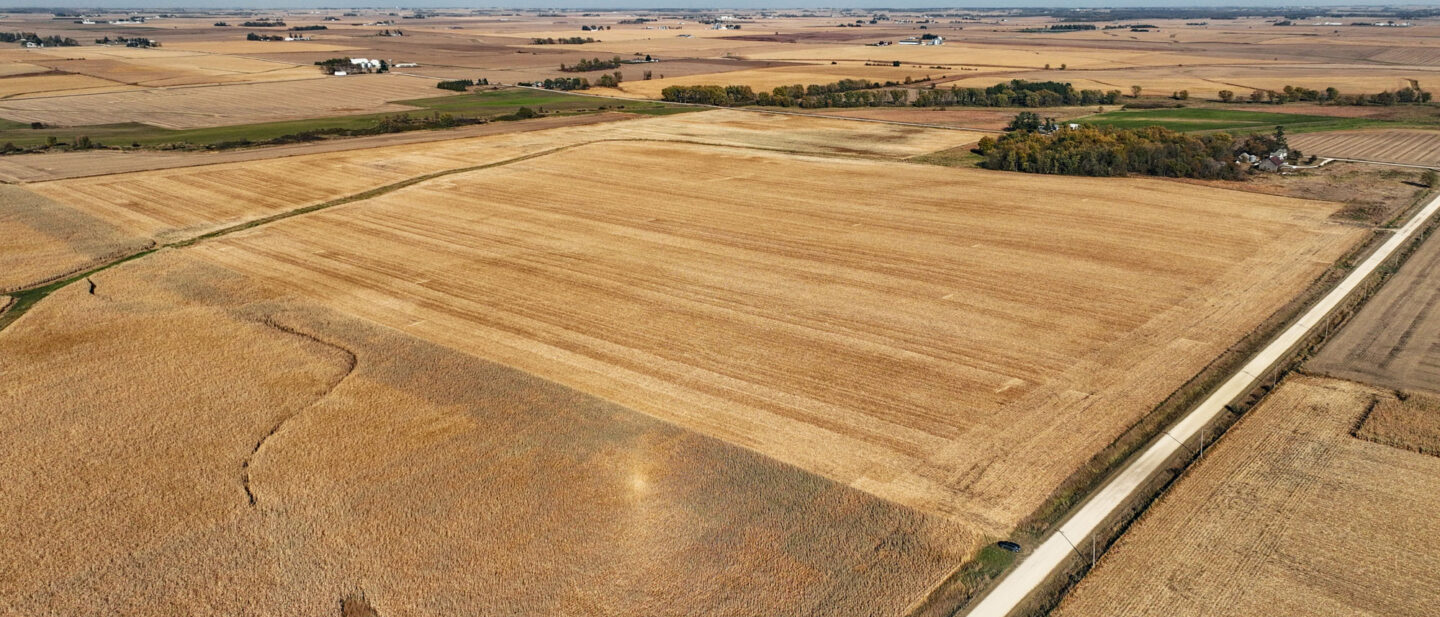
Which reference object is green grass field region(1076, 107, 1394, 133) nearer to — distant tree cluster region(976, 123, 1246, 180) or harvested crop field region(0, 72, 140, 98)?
distant tree cluster region(976, 123, 1246, 180)

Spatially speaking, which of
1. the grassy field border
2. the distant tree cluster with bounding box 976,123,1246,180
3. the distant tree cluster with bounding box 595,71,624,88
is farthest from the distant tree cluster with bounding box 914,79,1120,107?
the grassy field border

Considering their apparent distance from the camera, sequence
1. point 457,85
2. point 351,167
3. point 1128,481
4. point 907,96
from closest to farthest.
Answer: point 1128,481
point 351,167
point 907,96
point 457,85

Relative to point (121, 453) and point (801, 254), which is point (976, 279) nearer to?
point (801, 254)

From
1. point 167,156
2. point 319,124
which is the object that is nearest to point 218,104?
point 319,124

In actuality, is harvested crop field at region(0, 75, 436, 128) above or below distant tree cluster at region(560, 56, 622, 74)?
below

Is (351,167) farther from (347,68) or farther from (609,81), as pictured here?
(347,68)

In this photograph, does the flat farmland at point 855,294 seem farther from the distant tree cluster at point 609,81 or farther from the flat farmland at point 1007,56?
the flat farmland at point 1007,56

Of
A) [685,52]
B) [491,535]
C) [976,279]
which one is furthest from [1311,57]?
[491,535]

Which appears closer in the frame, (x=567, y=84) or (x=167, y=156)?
(x=167, y=156)

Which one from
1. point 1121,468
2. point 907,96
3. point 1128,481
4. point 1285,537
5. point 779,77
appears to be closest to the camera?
point 1285,537
